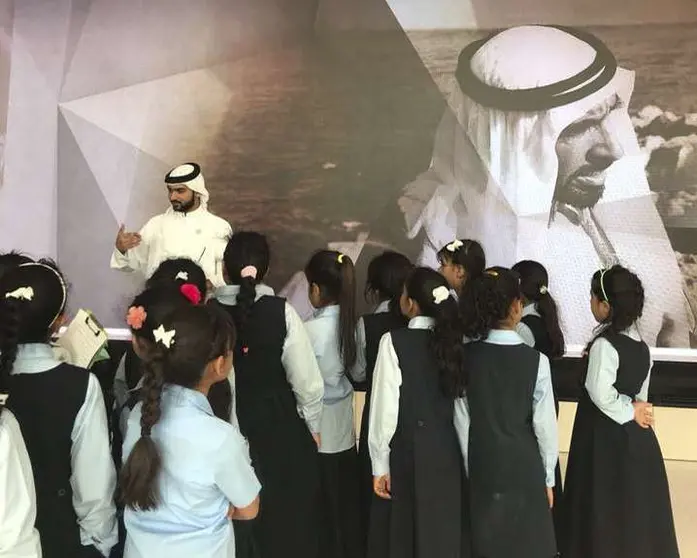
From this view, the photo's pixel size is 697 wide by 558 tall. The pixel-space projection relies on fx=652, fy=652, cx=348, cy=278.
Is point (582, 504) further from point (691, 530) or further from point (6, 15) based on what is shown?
point (6, 15)

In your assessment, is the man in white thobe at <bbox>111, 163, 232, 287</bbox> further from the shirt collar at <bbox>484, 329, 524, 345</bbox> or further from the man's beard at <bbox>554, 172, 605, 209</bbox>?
the man's beard at <bbox>554, 172, 605, 209</bbox>

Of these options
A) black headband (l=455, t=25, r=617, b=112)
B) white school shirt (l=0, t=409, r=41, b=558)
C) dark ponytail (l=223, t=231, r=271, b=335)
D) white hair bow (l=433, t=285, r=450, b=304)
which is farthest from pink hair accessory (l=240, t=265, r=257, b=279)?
black headband (l=455, t=25, r=617, b=112)

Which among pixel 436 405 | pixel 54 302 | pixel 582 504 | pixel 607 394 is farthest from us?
pixel 582 504

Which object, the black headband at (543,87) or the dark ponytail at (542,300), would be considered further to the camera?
the black headband at (543,87)

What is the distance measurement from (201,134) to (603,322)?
2596mm

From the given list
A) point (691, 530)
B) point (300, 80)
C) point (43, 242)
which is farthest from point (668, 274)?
point (43, 242)

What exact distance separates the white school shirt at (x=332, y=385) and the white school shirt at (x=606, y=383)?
0.78 m

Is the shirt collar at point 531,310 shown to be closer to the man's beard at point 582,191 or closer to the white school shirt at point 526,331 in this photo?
the white school shirt at point 526,331

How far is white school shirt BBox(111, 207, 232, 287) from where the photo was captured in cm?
274

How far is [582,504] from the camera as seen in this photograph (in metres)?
2.08

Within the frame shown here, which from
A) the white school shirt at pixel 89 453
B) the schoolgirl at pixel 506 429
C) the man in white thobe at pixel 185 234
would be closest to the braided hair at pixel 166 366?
the white school shirt at pixel 89 453

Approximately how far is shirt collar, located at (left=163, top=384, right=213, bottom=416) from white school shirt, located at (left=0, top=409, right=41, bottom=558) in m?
0.28

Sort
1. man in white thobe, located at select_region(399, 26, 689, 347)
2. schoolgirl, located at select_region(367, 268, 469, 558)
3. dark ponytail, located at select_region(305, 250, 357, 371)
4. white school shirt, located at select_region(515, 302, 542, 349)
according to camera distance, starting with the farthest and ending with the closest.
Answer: man in white thobe, located at select_region(399, 26, 689, 347), white school shirt, located at select_region(515, 302, 542, 349), dark ponytail, located at select_region(305, 250, 357, 371), schoolgirl, located at select_region(367, 268, 469, 558)

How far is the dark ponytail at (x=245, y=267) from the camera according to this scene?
1.86 m
